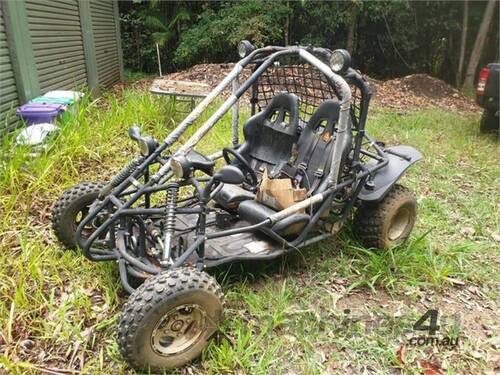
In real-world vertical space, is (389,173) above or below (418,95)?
above

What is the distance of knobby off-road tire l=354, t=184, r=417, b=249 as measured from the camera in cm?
301

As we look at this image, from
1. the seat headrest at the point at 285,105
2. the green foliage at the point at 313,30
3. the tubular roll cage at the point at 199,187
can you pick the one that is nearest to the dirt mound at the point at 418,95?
the green foliage at the point at 313,30

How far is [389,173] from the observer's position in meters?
3.02

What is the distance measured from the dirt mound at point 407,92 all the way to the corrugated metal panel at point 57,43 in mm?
2112

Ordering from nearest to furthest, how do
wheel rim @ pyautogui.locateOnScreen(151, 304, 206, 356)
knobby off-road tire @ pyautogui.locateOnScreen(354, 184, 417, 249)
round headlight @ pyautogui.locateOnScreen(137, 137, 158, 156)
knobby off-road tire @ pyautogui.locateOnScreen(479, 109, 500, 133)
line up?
1. wheel rim @ pyautogui.locateOnScreen(151, 304, 206, 356)
2. round headlight @ pyautogui.locateOnScreen(137, 137, 158, 156)
3. knobby off-road tire @ pyautogui.locateOnScreen(354, 184, 417, 249)
4. knobby off-road tire @ pyautogui.locateOnScreen(479, 109, 500, 133)

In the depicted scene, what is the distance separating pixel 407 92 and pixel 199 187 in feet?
25.1

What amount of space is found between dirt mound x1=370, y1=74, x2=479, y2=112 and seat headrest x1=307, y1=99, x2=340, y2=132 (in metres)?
5.13

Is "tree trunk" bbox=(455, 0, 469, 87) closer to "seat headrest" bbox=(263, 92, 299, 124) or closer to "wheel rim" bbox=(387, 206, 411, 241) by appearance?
"wheel rim" bbox=(387, 206, 411, 241)

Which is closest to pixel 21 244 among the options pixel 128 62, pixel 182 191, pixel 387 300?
pixel 182 191

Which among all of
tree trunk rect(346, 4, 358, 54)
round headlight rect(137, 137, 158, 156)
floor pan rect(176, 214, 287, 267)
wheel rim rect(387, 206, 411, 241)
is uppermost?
tree trunk rect(346, 4, 358, 54)

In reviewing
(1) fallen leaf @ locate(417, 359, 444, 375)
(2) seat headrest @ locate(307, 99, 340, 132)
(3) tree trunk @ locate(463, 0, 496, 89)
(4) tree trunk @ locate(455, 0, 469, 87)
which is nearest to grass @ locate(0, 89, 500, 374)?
(1) fallen leaf @ locate(417, 359, 444, 375)

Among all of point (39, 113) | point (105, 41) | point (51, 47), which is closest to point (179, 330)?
point (39, 113)

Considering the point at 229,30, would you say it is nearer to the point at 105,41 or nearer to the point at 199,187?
the point at 105,41

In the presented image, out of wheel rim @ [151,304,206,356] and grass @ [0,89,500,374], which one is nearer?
wheel rim @ [151,304,206,356]
